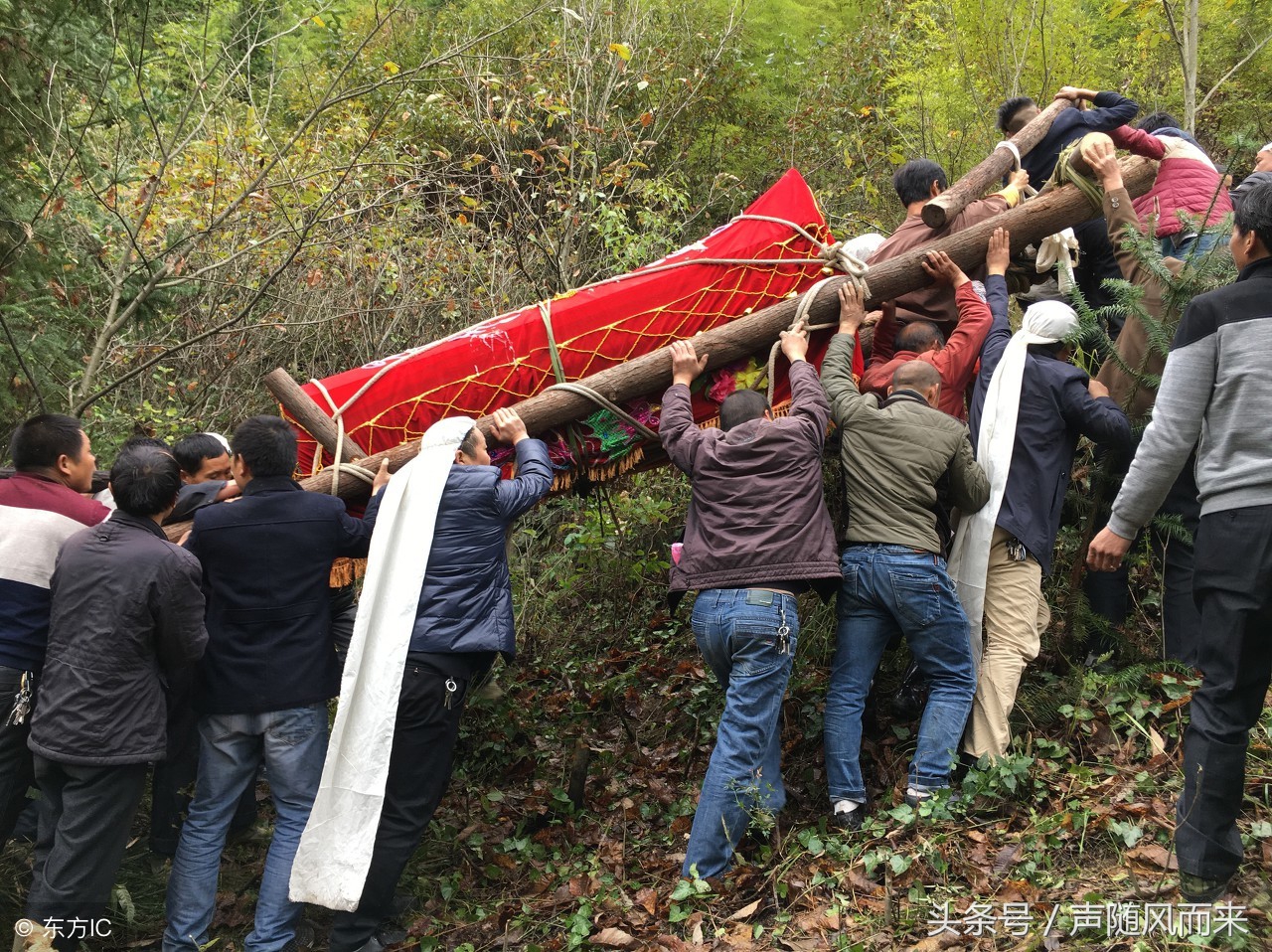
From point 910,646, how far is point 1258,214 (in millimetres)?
2238

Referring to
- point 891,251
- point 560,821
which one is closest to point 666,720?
point 560,821

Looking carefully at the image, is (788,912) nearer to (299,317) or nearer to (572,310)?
(572,310)

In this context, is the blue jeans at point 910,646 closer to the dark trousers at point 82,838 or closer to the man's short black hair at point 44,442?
the dark trousers at point 82,838

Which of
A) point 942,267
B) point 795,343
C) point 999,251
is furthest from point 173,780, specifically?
point 999,251

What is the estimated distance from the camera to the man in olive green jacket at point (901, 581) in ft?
14.9

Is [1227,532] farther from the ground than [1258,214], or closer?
closer

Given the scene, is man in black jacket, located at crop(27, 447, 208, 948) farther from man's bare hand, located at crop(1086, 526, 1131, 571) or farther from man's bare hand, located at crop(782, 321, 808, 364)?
man's bare hand, located at crop(1086, 526, 1131, 571)

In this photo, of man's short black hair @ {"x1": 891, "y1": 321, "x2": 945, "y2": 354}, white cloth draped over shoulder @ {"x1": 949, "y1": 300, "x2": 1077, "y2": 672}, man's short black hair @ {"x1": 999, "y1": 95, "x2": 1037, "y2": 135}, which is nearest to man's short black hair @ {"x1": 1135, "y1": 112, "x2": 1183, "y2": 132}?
man's short black hair @ {"x1": 999, "y1": 95, "x2": 1037, "y2": 135}

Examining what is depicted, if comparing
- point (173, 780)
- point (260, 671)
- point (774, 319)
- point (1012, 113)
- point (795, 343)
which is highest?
point (1012, 113)

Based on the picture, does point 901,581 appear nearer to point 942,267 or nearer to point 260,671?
point 942,267

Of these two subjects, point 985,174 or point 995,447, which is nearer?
point 995,447

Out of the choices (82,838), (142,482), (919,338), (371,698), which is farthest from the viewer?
(919,338)

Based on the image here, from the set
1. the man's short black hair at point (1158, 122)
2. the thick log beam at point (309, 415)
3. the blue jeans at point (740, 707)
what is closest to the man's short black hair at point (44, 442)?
the thick log beam at point (309, 415)

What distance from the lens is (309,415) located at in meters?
4.95
